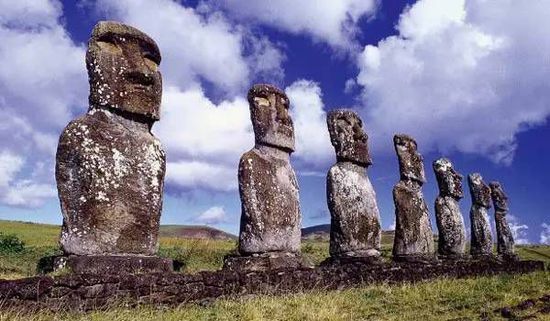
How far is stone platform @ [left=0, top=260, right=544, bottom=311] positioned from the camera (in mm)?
7301

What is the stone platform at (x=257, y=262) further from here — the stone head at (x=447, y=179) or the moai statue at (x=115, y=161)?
the stone head at (x=447, y=179)

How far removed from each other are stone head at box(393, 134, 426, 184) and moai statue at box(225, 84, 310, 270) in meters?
5.00

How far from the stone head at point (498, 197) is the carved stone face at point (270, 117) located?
16.6 meters

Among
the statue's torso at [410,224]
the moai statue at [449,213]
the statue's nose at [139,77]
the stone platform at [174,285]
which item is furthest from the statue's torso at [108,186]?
the moai statue at [449,213]

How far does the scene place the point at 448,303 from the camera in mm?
10406

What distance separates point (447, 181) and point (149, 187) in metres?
12.6

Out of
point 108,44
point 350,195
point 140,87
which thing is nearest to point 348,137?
point 350,195

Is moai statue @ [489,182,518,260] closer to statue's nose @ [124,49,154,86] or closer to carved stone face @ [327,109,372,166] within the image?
carved stone face @ [327,109,372,166]

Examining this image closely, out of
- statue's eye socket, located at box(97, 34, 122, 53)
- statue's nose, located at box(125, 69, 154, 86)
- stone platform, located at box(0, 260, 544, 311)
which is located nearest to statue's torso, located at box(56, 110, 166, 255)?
statue's nose, located at box(125, 69, 154, 86)

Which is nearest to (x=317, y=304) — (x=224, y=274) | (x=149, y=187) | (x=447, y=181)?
(x=224, y=274)

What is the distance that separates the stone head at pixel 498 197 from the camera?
26.7 m

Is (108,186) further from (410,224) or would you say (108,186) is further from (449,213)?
(449,213)

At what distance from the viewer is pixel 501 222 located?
2667 cm

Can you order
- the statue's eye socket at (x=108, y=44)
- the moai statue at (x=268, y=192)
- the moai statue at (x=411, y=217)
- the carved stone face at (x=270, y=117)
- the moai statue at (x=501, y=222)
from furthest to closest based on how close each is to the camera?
1. the moai statue at (x=501, y=222)
2. the moai statue at (x=411, y=217)
3. the carved stone face at (x=270, y=117)
4. the moai statue at (x=268, y=192)
5. the statue's eye socket at (x=108, y=44)
